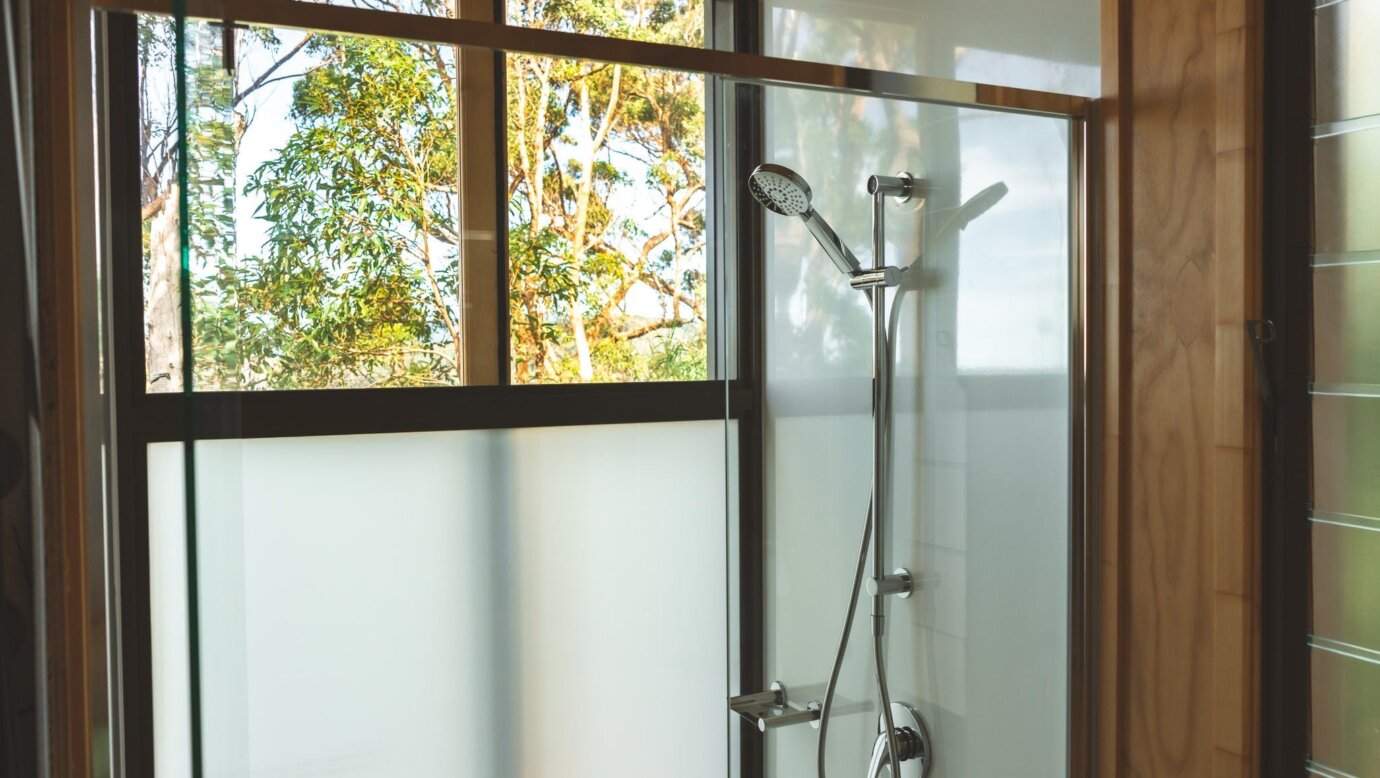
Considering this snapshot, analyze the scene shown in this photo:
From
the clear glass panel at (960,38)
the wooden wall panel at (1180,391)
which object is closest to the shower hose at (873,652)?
the wooden wall panel at (1180,391)

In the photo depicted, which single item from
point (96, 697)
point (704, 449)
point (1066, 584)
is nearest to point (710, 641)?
point (704, 449)

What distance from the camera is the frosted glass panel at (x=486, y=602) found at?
5.15 ft

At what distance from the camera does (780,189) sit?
1.41 m

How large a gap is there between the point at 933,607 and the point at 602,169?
1.02 metres

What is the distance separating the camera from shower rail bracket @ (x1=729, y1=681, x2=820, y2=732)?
1473 millimetres

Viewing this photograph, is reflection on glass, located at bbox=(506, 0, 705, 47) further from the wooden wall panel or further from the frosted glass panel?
the wooden wall panel

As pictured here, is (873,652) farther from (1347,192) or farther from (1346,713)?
(1347,192)

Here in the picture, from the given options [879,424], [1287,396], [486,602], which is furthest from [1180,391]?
[486,602]

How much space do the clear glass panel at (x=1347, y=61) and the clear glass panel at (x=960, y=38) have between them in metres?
0.31

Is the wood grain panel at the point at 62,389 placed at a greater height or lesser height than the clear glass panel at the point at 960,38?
lesser

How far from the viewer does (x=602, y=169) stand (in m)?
1.94

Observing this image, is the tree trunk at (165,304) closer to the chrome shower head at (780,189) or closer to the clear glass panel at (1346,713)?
the chrome shower head at (780,189)

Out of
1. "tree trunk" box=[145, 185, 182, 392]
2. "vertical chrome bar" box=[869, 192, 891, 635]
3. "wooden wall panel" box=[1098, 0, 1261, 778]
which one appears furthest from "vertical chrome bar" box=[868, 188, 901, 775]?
"tree trunk" box=[145, 185, 182, 392]

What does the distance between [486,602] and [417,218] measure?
2.24ft
